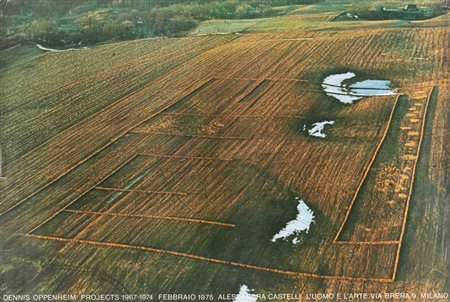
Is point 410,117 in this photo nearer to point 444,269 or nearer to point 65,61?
point 444,269

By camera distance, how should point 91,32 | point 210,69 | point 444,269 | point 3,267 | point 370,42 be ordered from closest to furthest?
point 444,269 < point 3,267 < point 210,69 < point 370,42 < point 91,32

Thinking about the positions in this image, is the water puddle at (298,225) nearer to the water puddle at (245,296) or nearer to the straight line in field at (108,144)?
the water puddle at (245,296)

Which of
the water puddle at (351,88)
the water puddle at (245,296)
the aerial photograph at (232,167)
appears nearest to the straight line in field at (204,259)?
the aerial photograph at (232,167)

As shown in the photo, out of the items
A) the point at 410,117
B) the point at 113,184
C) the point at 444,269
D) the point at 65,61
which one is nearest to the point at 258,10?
the point at 65,61

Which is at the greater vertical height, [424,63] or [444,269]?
[424,63]

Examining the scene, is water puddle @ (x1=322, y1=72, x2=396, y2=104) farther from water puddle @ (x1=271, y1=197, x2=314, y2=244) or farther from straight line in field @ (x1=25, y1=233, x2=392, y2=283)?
straight line in field @ (x1=25, y1=233, x2=392, y2=283)

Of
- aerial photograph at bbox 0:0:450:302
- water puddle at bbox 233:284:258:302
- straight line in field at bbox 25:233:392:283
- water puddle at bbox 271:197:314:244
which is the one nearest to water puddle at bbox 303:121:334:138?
aerial photograph at bbox 0:0:450:302

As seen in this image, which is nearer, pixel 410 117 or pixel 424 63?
pixel 410 117
